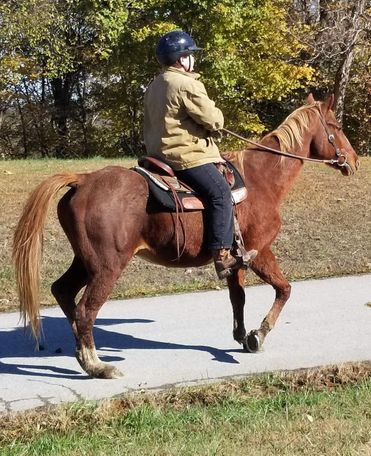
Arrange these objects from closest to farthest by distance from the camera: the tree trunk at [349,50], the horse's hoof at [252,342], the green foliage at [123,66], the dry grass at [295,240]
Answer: the horse's hoof at [252,342] → the dry grass at [295,240] → the tree trunk at [349,50] → the green foliage at [123,66]

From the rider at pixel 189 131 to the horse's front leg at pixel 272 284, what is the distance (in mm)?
521

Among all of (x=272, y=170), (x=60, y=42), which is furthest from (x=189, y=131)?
(x=60, y=42)

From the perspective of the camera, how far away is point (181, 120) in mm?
5930

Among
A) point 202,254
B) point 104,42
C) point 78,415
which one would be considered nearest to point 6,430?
point 78,415

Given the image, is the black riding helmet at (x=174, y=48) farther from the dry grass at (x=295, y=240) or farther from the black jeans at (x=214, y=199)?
the dry grass at (x=295, y=240)

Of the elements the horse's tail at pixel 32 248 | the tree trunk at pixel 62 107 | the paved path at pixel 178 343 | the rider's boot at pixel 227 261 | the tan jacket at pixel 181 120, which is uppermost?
the tan jacket at pixel 181 120

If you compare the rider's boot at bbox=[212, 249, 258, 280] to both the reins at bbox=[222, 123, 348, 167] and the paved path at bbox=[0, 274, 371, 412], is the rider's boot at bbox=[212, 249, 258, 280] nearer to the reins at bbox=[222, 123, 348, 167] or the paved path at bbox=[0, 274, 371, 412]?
the paved path at bbox=[0, 274, 371, 412]

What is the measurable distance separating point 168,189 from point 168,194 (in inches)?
1.6

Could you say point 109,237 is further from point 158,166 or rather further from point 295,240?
point 295,240

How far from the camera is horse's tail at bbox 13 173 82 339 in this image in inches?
229

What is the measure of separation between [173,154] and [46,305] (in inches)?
Answer: 124

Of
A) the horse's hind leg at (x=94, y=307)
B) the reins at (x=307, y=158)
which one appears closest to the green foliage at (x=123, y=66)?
the reins at (x=307, y=158)

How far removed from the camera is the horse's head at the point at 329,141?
6.94 meters

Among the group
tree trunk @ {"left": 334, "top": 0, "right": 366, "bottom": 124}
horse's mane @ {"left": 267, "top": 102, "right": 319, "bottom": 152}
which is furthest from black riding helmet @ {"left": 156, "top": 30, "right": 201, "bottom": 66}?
tree trunk @ {"left": 334, "top": 0, "right": 366, "bottom": 124}
